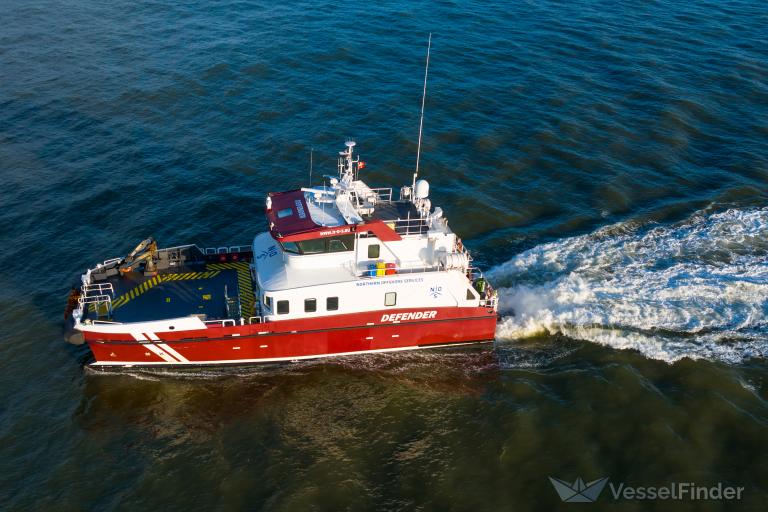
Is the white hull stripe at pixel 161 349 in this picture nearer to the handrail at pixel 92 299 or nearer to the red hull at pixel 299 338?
the red hull at pixel 299 338

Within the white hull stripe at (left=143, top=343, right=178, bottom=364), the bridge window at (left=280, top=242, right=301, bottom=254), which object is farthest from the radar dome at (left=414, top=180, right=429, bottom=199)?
the white hull stripe at (left=143, top=343, right=178, bottom=364)

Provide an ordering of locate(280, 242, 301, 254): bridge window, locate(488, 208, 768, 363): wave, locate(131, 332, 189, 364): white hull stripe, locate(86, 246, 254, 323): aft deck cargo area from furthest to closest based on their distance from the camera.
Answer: locate(488, 208, 768, 363): wave < locate(86, 246, 254, 323): aft deck cargo area < locate(280, 242, 301, 254): bridge window < locate(131, 332, 189, 364): white hull stripe

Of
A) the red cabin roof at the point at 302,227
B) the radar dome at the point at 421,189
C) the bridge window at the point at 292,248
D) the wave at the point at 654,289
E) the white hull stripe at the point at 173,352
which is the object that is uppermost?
the radar dome at the point at 421,189

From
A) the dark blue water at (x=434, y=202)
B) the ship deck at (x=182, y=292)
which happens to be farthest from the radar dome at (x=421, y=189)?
the ship deck at (x=182, y=292)

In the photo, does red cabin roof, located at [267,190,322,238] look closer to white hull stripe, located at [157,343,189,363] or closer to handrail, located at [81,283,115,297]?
white hull stripe, located at [157,343,189,363]

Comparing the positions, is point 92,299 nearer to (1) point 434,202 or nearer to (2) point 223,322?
(2) point 223,322

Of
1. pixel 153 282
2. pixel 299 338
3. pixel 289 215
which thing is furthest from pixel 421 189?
pixel 153 282
